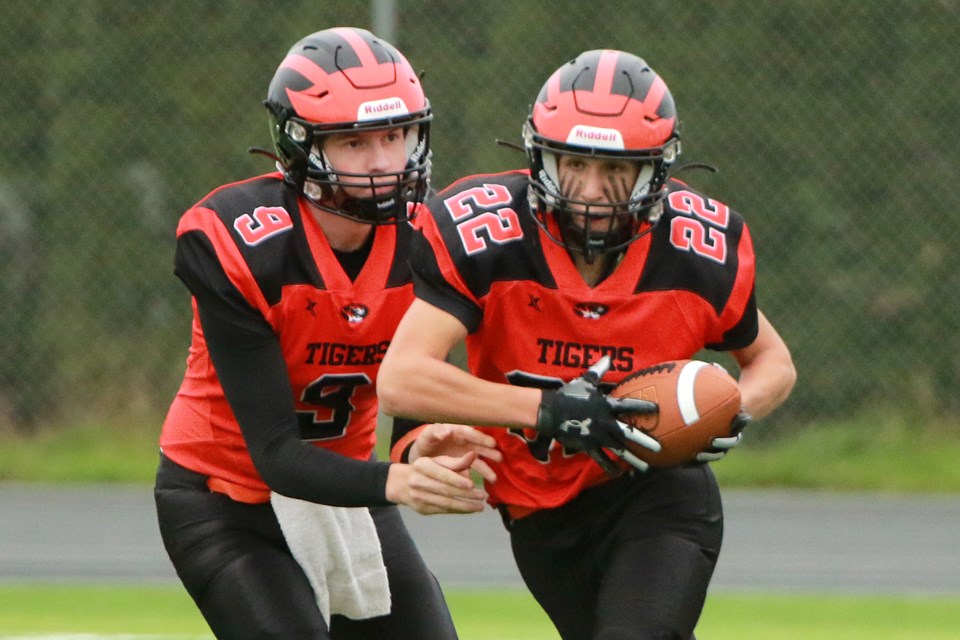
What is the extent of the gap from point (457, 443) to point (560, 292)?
1.34 feet

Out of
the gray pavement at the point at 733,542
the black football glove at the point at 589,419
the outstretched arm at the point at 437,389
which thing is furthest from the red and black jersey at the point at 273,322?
the gray pavement at the point at 733,542

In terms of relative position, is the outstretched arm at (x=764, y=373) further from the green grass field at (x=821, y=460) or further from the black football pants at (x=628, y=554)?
the green grass field at (x=821, y=460)

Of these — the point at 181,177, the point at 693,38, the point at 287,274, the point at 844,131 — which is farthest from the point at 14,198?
the point at 287,274

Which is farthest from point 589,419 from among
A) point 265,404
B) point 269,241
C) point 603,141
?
point 269,241

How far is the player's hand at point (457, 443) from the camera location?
354 cm

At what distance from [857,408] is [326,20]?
12.6 ft

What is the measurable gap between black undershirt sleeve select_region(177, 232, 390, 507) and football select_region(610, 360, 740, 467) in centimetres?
57

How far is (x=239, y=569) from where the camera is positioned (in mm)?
3549

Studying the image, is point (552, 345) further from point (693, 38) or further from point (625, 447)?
point (693, 38)

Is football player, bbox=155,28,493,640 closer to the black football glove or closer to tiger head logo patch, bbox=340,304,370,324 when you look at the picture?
tiger head logo patch, bbox=340,304,370,324

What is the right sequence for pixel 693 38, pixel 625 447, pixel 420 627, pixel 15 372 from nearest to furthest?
pixel 625 447 < pixel 420 627 < pixel 693 38 < pixel 15 372

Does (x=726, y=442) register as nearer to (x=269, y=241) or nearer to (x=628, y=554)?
(x=628, y=554)

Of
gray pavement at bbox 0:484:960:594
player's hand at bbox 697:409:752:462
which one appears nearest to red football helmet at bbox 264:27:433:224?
player's hand at bbox 697:409:752:462

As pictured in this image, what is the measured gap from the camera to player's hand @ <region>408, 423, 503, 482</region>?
11.6 ft
